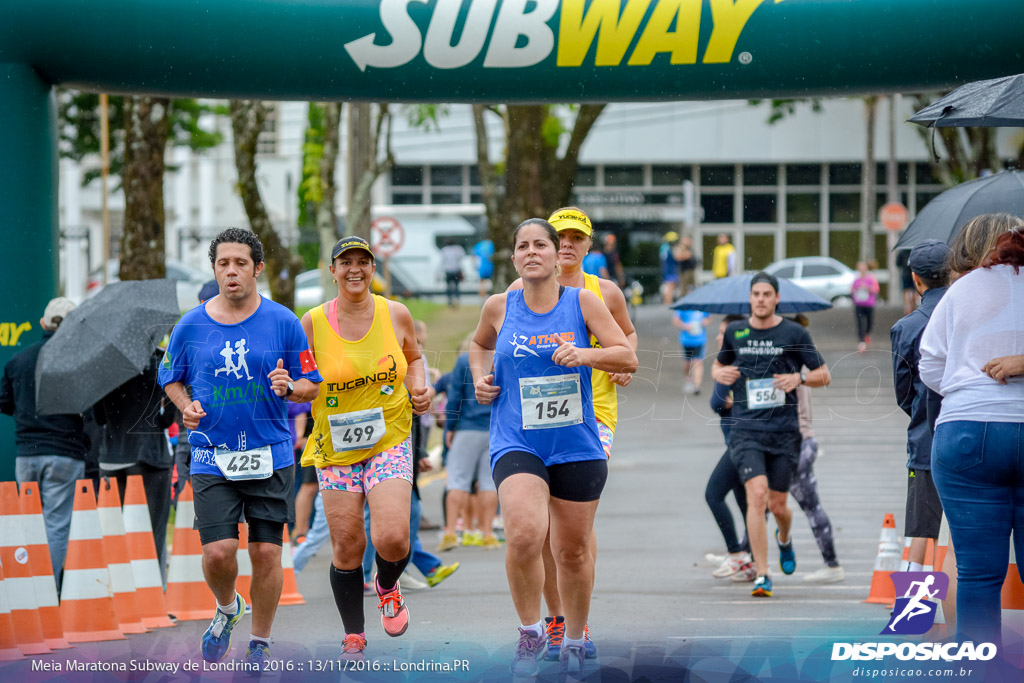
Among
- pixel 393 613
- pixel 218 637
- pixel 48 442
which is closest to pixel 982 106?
pixel 393 613

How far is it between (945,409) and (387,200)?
3636cm

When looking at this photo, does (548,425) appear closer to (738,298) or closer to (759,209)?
(759,209)

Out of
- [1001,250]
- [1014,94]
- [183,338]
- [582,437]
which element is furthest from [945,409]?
[183,338]

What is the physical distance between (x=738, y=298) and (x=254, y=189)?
24.4ft

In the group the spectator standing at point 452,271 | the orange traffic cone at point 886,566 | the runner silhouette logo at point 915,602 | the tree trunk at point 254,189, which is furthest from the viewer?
the spectator standing at point 452,271

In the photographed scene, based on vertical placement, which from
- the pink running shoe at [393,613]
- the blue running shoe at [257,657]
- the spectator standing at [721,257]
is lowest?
the blue running shoe at [257,657]

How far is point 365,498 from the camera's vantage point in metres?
6.39

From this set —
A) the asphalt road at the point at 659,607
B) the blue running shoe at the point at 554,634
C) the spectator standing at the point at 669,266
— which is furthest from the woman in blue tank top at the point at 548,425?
the spectator standing at the point at 669,266

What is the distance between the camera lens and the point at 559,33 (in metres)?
A: 7.27

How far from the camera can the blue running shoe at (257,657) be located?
5.91 metres

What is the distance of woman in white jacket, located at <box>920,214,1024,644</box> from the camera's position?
4.91 m

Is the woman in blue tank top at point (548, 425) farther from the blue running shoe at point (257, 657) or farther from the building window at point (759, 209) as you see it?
the building window at point (759, 209)

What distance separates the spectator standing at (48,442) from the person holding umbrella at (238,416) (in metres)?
1.56

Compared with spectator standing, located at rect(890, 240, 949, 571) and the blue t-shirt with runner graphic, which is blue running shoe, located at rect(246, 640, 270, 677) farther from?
spectator standing, located at rect(890, 240, 949, 571)
